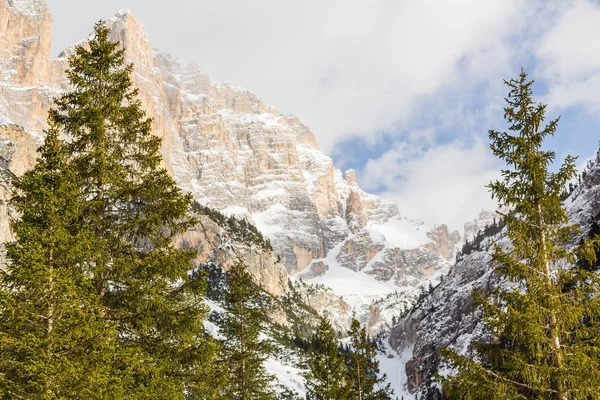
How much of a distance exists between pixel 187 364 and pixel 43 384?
3836 millimetres

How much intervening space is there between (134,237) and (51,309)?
337 centimetres

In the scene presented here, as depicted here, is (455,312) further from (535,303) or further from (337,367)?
(535,303)

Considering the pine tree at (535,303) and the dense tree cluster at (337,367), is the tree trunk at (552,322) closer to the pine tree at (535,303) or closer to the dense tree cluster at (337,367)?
the pine tree at (535,303)

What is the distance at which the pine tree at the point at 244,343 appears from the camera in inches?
948

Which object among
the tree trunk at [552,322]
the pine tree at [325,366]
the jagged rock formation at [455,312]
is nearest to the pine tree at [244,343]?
the pine tree at [325,366]

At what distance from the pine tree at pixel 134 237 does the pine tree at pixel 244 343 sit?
11.2m

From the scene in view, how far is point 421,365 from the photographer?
144125 mm

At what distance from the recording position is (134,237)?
13.7 metres

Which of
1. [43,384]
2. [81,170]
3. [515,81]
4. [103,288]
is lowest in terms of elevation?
[43,384]

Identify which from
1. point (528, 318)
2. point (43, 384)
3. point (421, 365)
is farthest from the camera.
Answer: point (421, 365)

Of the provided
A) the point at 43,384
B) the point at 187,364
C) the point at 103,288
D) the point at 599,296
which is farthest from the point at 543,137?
the point at 43,384

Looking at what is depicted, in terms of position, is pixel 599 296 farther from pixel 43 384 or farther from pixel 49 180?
pixel 49 180

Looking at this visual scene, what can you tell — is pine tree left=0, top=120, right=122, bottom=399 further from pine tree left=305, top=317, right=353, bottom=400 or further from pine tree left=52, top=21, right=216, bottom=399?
pine tree left=305, top=317, right=353, bottom=400

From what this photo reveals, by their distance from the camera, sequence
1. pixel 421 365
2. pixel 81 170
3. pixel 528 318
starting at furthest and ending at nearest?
1. pixel 421 365
2. pixel 81 170
3. pixel 528 318
